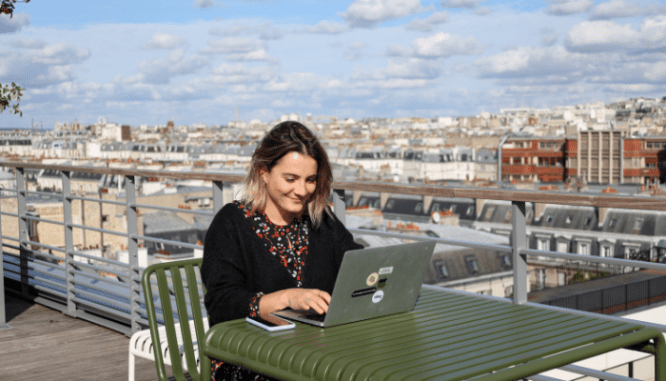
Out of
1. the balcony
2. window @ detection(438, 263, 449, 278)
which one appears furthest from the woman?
window @ detection(438, 263, 449, 278)

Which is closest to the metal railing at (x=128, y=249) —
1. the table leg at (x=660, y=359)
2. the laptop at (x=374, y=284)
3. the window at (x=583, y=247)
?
the table leg at (x=660, y=359)

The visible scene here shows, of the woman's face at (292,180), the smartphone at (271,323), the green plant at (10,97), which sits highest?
the green plant at (10,97)

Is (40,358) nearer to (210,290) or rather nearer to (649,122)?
(210,290)

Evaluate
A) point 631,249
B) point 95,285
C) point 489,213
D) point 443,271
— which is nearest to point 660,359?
point 95,285

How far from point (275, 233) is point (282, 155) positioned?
7.1 inches

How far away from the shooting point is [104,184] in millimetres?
53750

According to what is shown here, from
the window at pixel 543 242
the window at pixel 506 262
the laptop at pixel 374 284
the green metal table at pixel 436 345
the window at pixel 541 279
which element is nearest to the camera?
the green metal table at pixel 436 345

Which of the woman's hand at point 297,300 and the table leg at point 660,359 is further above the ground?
the woman's hand at point 297,300

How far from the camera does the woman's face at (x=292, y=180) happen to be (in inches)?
65.6

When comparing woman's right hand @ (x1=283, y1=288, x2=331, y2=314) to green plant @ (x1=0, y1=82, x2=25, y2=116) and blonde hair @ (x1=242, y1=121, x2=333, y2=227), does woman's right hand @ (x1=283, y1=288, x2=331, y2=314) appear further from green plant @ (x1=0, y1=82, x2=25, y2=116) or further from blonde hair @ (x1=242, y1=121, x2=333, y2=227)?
green plant @ (x1=0, y1=82, x2=25, y2=116)

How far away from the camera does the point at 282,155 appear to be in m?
1.67

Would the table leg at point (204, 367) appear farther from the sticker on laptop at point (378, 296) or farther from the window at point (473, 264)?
the window at point (473, 264)

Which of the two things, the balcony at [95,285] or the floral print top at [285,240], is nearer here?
the floral print top at [285,240]

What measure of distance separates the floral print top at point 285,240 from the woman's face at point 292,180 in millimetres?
51
